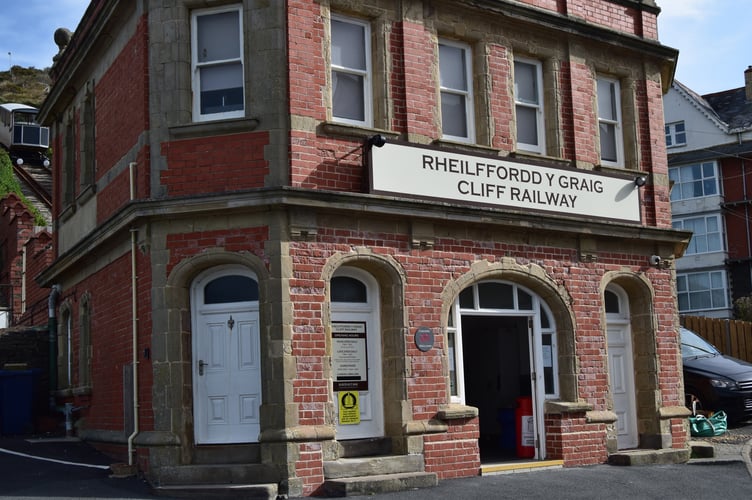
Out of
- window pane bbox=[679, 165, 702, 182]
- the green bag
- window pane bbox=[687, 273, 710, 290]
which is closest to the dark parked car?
the green bag

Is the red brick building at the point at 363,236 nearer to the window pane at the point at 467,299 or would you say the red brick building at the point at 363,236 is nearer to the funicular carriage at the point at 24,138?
the window pane at the point at 467,299

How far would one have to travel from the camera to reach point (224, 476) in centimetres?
1248

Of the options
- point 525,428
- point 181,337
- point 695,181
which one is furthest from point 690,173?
point 181,337

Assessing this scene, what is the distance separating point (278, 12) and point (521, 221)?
4.86 metres

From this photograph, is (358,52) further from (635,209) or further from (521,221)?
(635,209)

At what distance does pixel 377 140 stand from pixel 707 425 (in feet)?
31.1

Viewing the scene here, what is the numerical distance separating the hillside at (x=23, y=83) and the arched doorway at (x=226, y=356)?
241 feet

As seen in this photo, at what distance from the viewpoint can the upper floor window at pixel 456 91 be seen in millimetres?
15367

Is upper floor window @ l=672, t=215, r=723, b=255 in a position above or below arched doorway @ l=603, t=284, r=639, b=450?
above

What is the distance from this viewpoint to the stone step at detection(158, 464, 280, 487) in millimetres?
12422

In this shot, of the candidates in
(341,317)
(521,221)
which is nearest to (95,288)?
(341,317)

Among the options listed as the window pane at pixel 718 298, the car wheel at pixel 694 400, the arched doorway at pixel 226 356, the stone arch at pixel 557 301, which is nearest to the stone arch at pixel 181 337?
A: the arched doorway at pixel 226 356

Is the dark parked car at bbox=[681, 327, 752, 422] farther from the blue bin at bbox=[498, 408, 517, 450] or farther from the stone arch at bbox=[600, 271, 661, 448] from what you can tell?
the blue bin at bbox=[498, 408, 517, 450]

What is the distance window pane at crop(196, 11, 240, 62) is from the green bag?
37.0ft
